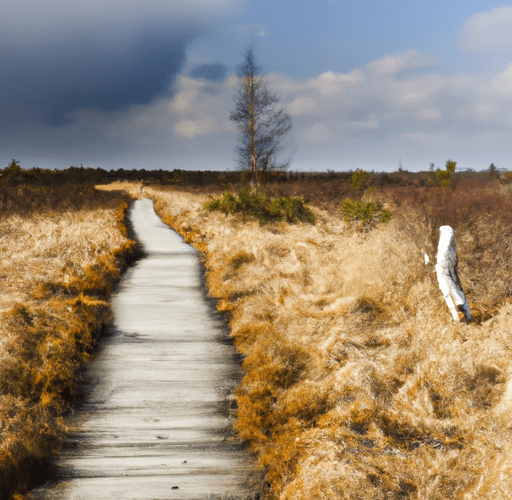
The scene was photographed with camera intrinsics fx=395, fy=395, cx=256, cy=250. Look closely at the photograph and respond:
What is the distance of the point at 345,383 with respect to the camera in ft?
13.9

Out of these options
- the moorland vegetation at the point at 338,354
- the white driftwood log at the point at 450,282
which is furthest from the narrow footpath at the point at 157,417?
the white driftwood log at the point at 450,282

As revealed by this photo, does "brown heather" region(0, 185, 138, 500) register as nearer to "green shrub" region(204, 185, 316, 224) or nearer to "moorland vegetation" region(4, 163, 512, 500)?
"moorland vegetation" region(4, 163, 512, 500)

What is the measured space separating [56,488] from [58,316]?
9.91 ft

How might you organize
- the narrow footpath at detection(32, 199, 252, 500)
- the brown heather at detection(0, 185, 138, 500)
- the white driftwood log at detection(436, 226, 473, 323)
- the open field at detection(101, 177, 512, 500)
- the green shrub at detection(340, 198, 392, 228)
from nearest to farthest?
the open field at detection(101, 177, 512, 500) → the narrow footpath at detection(32, 199, 252, 500) → the brown heather at detection(0, 185, 138, 500) → the white driftwood log at detection(436, 226, 473, 323) → the green shrub at detection(340, 198, 392, 228)

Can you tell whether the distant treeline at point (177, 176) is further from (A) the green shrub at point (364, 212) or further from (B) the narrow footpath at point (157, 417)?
(B) the narrow footpath at point (157, 417)

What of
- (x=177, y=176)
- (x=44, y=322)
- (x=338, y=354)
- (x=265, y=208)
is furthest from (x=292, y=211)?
(x=177, y=176)

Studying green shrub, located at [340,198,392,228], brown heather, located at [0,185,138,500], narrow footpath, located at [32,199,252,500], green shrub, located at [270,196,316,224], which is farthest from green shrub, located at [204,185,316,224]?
narrow footpath, located at [32,199,252,500]

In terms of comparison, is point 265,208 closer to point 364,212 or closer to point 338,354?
point 364,212

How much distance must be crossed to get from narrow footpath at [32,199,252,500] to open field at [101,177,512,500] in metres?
0.31

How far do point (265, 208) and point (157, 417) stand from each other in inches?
406

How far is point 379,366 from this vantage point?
4523mm

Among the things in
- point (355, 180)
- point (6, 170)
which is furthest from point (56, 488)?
point (6, 170)

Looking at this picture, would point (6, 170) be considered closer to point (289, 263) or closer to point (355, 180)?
point (355, 180)

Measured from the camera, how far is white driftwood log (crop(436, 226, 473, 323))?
509 cm
